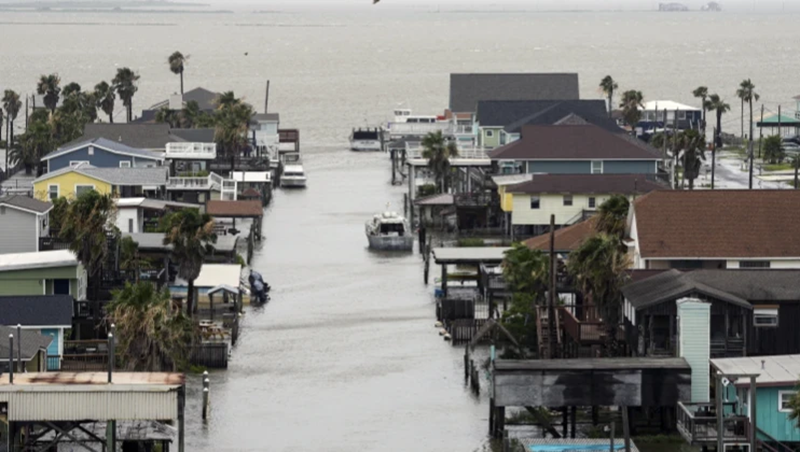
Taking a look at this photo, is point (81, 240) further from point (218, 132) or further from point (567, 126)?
point (218, 132)

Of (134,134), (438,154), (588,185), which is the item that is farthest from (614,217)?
(134,134)

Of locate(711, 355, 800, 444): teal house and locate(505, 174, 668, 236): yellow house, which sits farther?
locate(505, 174, 668, 236): yellow house

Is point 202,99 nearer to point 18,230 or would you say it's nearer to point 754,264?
point 18,230

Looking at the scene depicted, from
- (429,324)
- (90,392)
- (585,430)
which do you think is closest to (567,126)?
(429,324)

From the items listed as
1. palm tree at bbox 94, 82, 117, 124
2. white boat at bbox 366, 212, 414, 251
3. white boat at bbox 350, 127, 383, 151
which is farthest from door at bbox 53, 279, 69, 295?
white boat at bbox 350, 127, 383, 151

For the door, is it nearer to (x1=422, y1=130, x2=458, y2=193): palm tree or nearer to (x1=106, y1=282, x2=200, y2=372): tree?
(x1=106, y1=282, x2=200, y2=372): tree

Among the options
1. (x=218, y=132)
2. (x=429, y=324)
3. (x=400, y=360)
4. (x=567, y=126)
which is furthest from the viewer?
(x=218, y=132)
